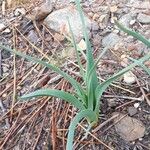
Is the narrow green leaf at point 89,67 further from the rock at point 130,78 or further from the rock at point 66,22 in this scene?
the rock at point 66,22

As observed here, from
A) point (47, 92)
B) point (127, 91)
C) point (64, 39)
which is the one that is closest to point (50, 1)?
point (64, 39)

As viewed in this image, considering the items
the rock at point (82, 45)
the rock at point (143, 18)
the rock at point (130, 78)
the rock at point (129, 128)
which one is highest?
the rock at point (82, 45)

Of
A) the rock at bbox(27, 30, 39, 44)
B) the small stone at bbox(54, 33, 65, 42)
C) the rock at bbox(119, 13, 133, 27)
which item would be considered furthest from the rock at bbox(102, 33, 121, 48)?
the rock at bbox(27, 30, 39, 44)

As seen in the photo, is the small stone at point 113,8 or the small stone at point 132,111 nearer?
the small stone at point 132,111

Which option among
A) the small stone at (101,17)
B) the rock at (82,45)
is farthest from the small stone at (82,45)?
the small stone at (101,17)

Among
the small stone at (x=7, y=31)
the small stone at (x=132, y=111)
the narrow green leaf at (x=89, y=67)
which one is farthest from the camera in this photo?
the small stone at (x=7, y=31)

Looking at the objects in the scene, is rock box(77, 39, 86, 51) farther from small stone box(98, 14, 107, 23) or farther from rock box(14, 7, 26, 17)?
rock box(14, 7, 26, 17)

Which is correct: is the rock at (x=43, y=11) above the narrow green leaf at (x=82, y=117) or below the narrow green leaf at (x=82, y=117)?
above
